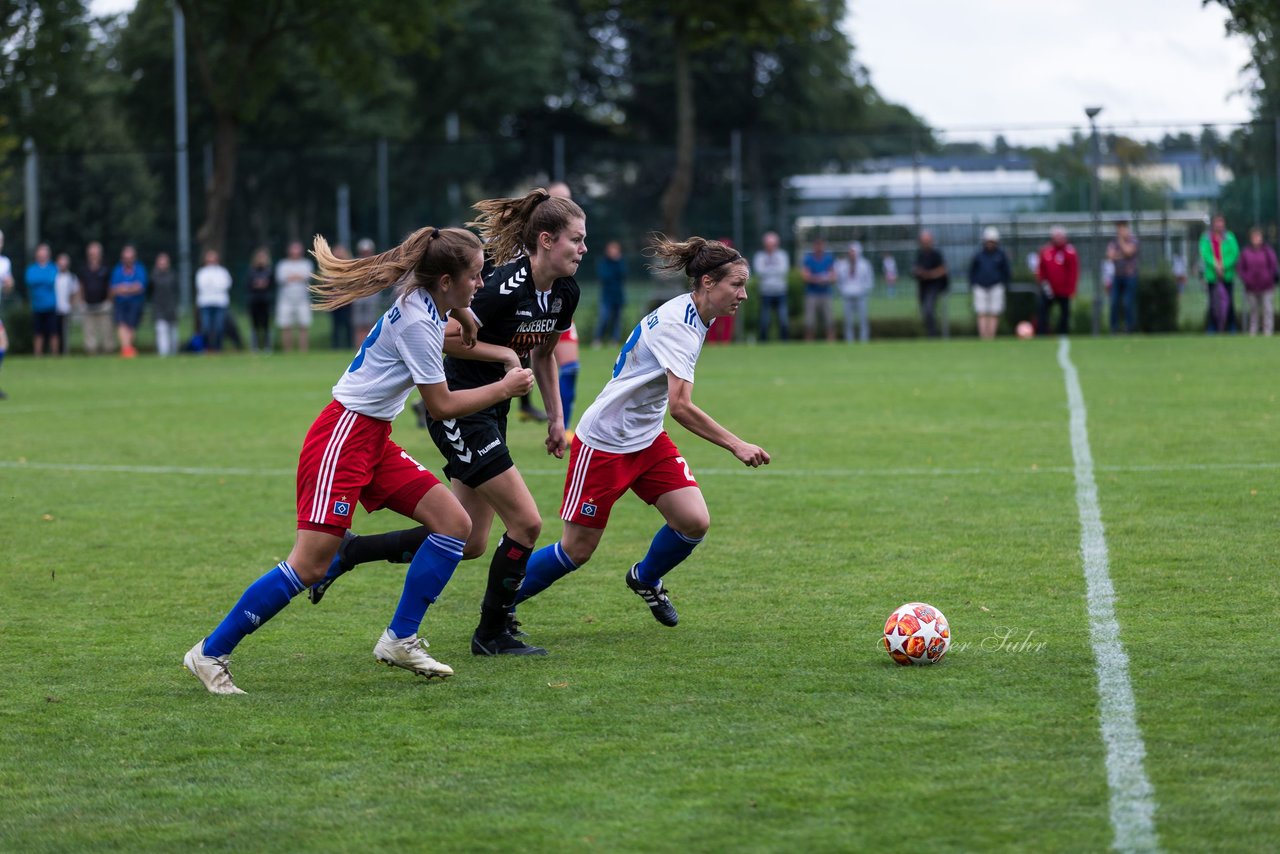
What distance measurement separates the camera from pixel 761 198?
101ft

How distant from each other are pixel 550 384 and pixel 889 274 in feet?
78.1

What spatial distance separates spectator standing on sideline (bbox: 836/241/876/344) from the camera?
2791 cm

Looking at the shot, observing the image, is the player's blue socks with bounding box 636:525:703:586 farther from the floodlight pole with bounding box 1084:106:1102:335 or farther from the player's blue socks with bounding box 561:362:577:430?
the floodlight pole with bounding box 1084:106:1102:335

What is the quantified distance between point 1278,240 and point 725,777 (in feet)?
87.8

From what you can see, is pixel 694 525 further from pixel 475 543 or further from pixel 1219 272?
pixel 1219 272

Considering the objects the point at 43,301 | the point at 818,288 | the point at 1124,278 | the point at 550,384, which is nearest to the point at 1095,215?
the point at 1124,278

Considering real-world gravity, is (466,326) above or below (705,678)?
above

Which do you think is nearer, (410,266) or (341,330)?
(410,266)

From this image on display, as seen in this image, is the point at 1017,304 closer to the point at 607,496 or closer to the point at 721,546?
the point at 721,546

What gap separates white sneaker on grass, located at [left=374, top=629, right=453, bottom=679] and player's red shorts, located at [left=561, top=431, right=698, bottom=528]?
0.92m

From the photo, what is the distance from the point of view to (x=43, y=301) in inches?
1121

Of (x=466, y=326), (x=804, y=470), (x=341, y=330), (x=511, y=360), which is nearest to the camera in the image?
(x=466, y=326)

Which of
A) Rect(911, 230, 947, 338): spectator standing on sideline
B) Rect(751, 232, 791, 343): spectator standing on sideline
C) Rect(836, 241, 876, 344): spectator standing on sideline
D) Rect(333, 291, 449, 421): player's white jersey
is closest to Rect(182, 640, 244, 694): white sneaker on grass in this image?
Rect(333, 291, 449, 421): player's white jersey

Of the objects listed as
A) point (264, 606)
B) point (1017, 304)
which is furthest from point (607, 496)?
point (1017, 304)
